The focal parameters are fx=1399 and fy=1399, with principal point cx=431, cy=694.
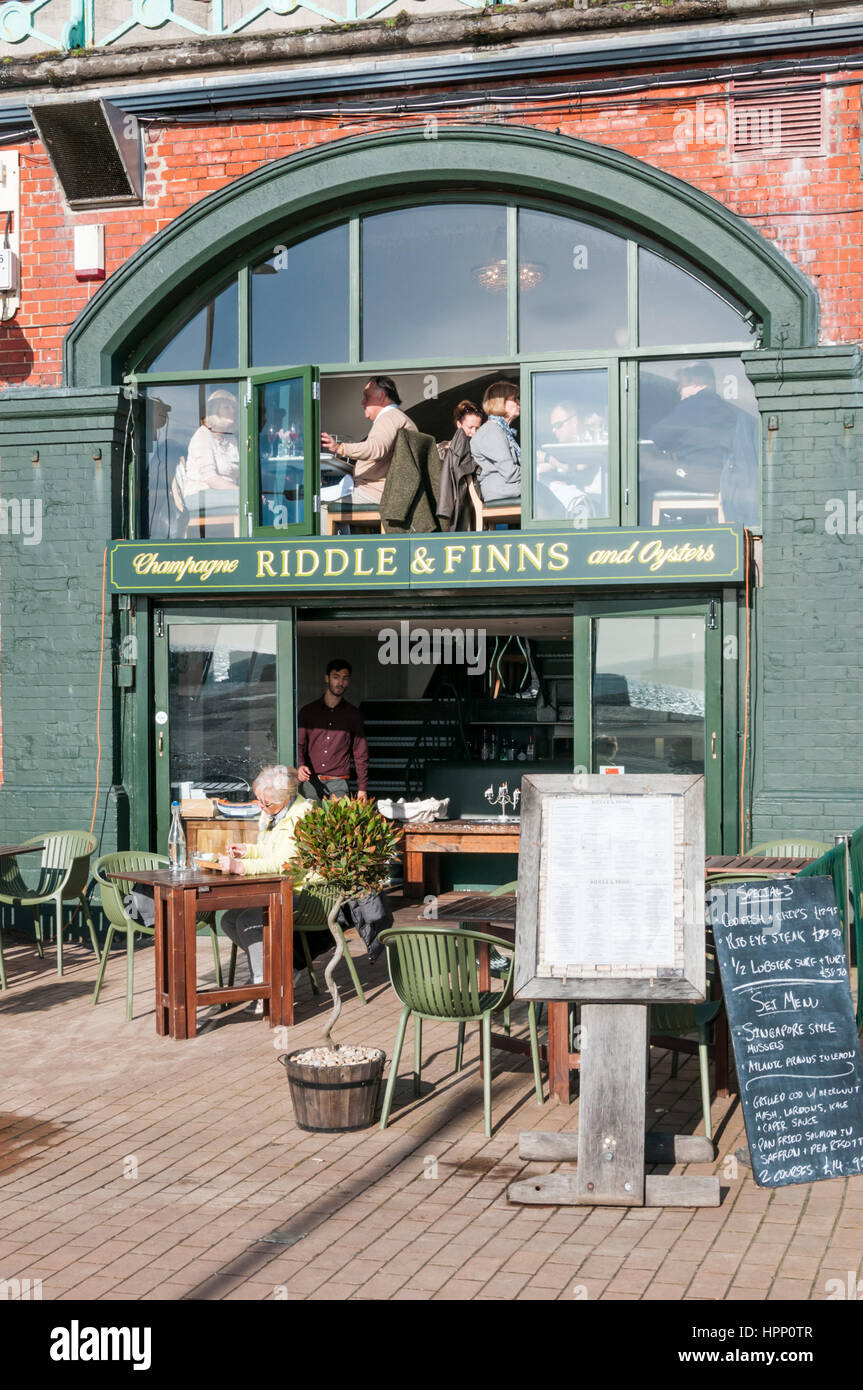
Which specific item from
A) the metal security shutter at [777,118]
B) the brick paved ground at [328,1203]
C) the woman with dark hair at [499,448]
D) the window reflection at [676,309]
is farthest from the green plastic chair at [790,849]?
the metal security shutter at [777,118]

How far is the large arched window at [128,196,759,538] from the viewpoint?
10.3m

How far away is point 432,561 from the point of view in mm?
10328

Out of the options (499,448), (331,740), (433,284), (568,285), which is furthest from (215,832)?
(568,285)

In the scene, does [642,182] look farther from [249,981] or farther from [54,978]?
[54,978]

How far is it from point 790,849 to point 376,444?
443cm

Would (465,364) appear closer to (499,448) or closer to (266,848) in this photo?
(499,448)

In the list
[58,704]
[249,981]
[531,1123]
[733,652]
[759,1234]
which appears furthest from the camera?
[58,704]

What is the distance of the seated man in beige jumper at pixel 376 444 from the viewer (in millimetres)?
10945

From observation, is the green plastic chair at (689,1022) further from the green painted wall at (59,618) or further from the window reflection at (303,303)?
the window reflection at (303,303)

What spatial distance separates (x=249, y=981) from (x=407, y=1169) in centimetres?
384

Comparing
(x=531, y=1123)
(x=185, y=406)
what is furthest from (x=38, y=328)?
(x=531, y=1123)

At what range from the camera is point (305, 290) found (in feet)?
36.1

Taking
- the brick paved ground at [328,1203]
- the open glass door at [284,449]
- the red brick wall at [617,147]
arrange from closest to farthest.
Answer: the brick paved ground at [328,1203], the red brick wall at [617,147], the open glass door at [284,449]

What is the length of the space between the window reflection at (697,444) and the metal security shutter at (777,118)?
4.83ft
